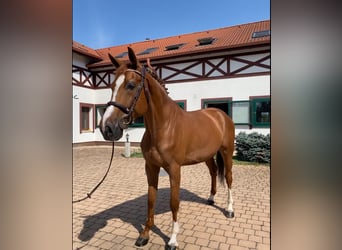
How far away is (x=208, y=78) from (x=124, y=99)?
24.8ft

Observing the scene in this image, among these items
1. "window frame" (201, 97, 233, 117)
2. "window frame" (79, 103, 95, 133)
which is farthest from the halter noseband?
"window frame" (79, 103, 95, 133)

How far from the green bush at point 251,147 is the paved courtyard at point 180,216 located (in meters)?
1.77

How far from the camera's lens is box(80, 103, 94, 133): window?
10227 mm

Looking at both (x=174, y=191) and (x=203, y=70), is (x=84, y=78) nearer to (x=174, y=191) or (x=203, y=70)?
(x=203, y=70)

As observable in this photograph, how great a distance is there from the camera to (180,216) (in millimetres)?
2879

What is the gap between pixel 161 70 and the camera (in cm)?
973

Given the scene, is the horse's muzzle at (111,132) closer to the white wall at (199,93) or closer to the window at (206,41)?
the white wall at (199,93)

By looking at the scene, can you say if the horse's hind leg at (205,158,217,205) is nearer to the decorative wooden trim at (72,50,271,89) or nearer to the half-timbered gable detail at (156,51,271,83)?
the decorative wooden trim at (72,50,271,89)

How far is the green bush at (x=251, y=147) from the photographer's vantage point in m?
6.63

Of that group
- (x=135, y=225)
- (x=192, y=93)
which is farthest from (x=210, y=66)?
(x=135, y=225)

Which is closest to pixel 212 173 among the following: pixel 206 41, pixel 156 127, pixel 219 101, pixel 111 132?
pixel 156 127
